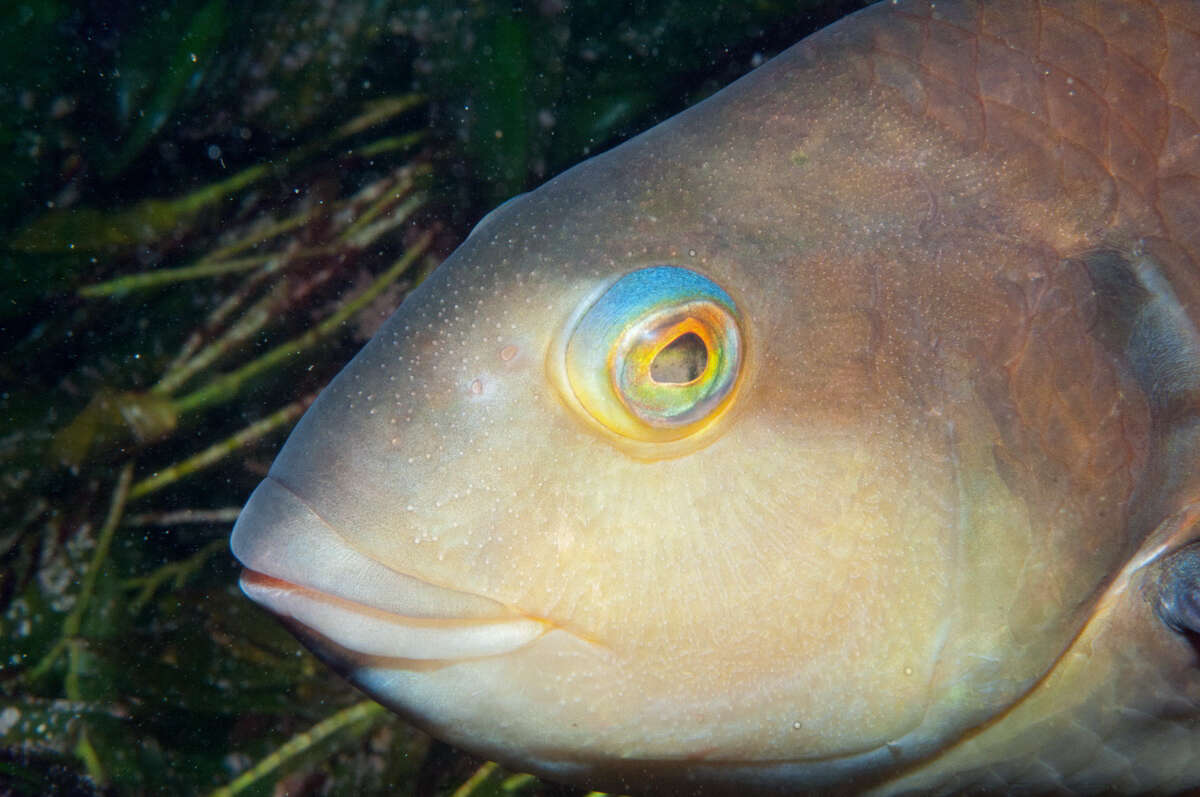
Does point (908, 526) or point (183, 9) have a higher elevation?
point (183, 9)

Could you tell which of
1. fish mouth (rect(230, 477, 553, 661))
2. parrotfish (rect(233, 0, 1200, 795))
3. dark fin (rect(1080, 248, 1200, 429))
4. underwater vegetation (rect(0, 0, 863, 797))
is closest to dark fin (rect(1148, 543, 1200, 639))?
parrotfish (rect(233, 0, 1200, 795))

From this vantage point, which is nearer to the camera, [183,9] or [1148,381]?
[1148,381]

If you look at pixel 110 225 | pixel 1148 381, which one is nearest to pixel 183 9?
pixel 110 225

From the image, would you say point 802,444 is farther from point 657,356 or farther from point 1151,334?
point 1151,334

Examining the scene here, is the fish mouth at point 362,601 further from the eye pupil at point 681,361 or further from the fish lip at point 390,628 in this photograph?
the eye pupil at point 681,361

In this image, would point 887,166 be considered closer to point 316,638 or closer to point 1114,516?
point 1114,516

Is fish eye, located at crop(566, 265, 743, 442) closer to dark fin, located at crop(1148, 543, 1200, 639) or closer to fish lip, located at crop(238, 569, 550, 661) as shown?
fish lip, located at crop(238, 569, 550, 661)

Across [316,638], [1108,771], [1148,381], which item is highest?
[1148,381]
